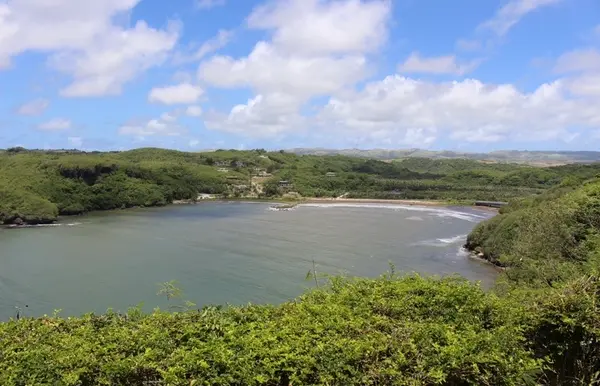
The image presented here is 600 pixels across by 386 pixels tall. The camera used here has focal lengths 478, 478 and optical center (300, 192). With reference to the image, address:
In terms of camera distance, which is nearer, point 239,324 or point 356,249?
point 239,324

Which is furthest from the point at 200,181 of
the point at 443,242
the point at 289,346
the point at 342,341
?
the point at 342,341

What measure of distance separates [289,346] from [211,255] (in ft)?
119

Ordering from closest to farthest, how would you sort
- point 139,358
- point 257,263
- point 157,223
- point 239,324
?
point 139,358 → point 239,324 → point 257,263 → point 157,223

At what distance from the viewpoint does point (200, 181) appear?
103m

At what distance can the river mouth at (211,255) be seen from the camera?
1159 inches

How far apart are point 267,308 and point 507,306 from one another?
3419 millimetres

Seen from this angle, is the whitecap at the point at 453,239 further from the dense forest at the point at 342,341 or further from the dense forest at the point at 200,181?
the dense forest at the point at 342,341

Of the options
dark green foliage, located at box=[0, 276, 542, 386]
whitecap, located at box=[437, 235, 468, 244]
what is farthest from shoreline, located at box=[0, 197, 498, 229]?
dark green foliage, located at box=[0, 276, 542, 386]

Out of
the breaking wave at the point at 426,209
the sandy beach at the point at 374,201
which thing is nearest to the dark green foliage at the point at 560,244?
the breaking wave at the point at 426,209

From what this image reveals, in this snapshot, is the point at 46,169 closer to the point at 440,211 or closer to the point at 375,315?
the point at 440,211

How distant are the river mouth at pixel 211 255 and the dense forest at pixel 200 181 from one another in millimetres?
9701

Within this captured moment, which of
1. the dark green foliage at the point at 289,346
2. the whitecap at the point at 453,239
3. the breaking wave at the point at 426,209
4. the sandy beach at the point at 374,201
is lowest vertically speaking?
the whitecap at the point at 453,239

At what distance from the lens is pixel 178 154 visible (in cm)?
13125

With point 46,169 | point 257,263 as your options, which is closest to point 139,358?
point 257,263
